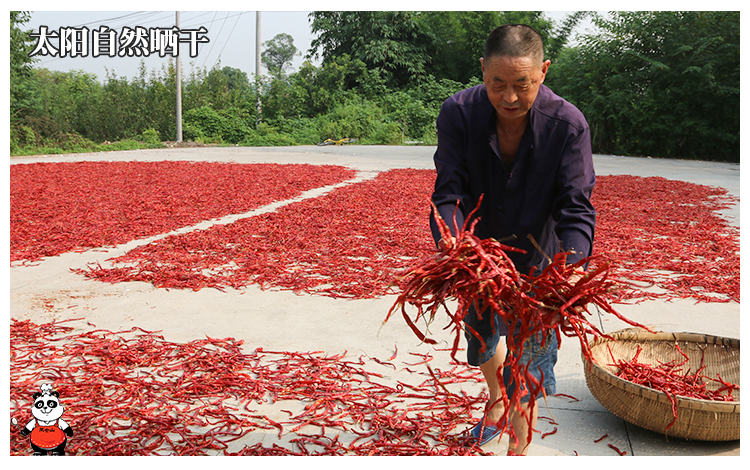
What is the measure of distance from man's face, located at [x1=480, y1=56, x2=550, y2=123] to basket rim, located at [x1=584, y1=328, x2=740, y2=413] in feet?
2.98

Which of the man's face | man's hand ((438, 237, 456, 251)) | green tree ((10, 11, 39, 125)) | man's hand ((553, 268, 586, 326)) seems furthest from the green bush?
man's hand ((553, 268, 586, 326))

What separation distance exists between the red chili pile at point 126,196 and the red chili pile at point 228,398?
2963 mm

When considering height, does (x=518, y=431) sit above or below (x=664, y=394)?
below

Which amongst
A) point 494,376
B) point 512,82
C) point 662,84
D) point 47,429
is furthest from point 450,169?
point 662,84

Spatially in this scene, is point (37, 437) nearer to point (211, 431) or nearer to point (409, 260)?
point (211, 431)

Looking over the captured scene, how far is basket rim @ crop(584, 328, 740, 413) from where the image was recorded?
2.37 meters

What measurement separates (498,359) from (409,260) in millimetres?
3342

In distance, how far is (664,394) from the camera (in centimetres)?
245

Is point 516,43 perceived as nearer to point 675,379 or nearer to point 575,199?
point 575,199

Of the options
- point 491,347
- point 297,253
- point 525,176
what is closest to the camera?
point 525,176

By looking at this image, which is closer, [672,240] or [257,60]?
[672,240]

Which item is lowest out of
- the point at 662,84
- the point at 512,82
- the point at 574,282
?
the point at 574,282

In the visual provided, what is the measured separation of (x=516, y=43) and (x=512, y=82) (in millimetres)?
130

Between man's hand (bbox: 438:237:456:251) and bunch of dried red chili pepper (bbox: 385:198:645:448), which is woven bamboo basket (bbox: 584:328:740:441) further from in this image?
man's hand (bbox: 438:237:456:251)
